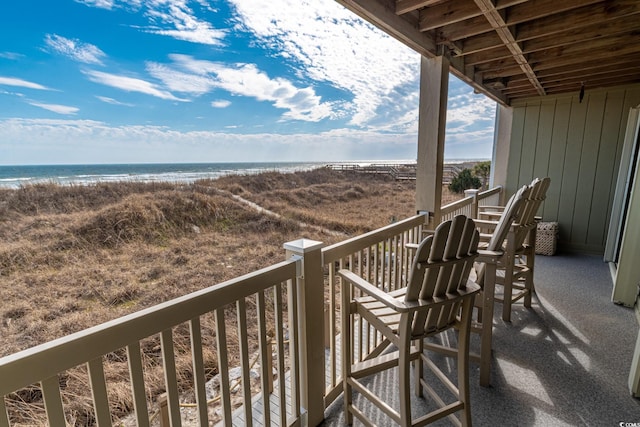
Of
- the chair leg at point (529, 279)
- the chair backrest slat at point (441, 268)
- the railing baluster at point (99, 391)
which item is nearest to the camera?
the railing baluster at point (99, 391)

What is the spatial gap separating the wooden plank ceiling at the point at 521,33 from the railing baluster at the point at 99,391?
1.92m

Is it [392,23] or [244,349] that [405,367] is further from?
[392,23]

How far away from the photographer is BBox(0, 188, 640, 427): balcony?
0.77 meters

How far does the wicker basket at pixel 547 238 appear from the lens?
14.1 ft

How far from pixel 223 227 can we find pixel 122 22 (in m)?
11.4

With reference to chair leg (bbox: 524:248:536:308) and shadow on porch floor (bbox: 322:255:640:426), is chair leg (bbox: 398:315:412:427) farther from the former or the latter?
chair leg (bbox: 524:248:536:308)

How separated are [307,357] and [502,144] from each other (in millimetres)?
4918

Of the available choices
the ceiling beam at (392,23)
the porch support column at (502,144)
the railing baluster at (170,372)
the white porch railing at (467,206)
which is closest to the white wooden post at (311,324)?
the railing baluster at (170,372)

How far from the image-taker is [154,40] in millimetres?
15797

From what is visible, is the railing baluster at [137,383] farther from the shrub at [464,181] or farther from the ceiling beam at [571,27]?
the shrub at [464,181]

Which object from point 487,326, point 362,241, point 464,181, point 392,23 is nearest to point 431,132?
point 392,23

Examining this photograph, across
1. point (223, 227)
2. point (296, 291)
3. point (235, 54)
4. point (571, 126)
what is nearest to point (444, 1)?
point (296, 291)

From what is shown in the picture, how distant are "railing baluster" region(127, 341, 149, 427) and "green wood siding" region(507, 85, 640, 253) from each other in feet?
18.2

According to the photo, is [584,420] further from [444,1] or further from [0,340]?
[0,340]
